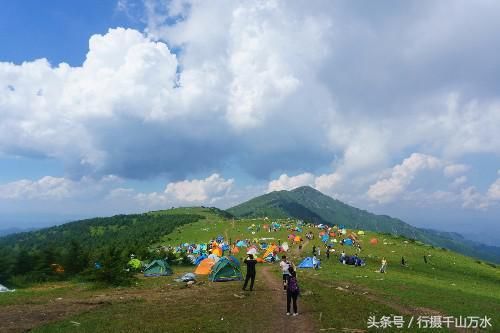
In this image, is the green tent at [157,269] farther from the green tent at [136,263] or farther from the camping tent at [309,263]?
the camping tent at [309,263]

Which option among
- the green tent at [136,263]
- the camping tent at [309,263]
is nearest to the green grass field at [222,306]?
the green tent at [136,263]

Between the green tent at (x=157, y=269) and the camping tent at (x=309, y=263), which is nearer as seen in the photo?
the green tent at (x=157, y=269)

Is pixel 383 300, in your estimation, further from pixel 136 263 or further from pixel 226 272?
pixel 136 263

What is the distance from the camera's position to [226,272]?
40.4 metres

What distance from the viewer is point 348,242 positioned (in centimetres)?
9431

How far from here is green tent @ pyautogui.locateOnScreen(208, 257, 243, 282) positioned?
1578 inches

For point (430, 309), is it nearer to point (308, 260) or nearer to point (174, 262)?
point (308, 260)

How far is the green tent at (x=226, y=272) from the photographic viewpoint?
4009 centimetres

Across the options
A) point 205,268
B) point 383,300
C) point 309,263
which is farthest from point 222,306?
point 309,263

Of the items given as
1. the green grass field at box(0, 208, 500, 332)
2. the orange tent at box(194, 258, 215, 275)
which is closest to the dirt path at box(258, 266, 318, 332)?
the green grass field at box(0, 208, 500, 332)

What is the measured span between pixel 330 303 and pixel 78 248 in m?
37.3

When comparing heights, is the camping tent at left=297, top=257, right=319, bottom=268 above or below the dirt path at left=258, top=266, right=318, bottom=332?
above

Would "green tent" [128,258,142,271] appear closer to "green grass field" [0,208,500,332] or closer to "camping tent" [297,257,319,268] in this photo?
"green grass field" [0,208,500,332]

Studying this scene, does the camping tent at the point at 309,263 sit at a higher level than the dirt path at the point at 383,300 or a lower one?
higher
